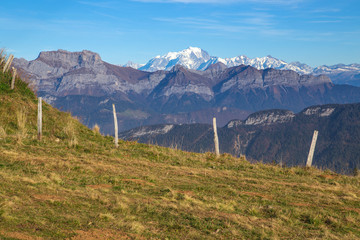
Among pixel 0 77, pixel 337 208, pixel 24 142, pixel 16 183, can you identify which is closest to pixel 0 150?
pixel 24 142

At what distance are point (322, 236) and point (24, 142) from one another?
1842 centimetres

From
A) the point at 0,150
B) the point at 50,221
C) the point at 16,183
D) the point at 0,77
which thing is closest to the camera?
the point at 50,221

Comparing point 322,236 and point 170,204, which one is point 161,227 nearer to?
point 170,204

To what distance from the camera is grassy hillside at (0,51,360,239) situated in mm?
10367

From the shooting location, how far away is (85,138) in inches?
1125

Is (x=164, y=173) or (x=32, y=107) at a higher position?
(x=32, y=107)

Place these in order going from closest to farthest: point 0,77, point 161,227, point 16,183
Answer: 1. point 161,227
2. point 16,183
3. point 0,77

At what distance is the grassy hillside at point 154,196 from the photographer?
34.0ft

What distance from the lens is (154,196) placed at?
48.0 feet

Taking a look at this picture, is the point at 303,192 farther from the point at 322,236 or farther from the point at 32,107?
the point at 32,107

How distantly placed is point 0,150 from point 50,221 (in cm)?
1090

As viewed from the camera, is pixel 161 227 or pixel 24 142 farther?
pixel 24 142

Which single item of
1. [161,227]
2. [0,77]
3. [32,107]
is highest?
[0,77]

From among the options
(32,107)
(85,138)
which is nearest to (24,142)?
(85,138)
